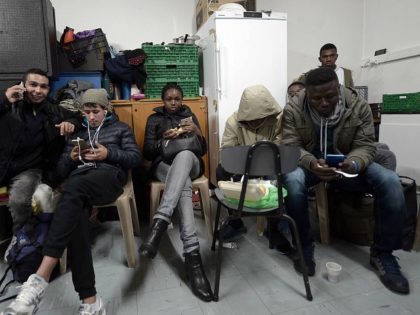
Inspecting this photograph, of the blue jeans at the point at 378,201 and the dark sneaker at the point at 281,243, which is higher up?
the blue jeans at the point at 378,201

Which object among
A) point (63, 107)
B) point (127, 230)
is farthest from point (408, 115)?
point (63, 107)

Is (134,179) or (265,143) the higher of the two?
(265,143)

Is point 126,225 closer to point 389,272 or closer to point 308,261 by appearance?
point 308,261

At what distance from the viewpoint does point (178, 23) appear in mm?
3223

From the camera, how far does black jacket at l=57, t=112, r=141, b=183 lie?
1716 millimetres

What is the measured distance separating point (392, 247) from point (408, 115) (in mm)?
1888

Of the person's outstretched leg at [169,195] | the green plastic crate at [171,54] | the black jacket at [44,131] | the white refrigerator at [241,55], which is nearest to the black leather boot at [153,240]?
the person's outstretched leg at [169,195]

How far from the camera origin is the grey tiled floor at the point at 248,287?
130 centimetres

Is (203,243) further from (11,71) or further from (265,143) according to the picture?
(11,71)

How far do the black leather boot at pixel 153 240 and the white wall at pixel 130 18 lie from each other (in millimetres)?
2276

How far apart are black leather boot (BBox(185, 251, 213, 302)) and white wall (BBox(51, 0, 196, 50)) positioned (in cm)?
245

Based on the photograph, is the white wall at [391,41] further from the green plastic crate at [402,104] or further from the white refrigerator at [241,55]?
the white refrigerator at [241,55]

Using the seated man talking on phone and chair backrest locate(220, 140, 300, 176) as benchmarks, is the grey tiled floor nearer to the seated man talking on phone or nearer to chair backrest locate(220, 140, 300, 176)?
the seated man talking on phone

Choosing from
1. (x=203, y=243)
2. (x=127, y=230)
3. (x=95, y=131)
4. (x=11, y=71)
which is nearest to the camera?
(x=127, y=230)
